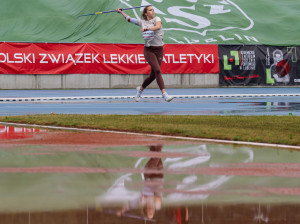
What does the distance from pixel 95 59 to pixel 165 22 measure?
16.9m

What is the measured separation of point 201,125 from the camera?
15.5 m

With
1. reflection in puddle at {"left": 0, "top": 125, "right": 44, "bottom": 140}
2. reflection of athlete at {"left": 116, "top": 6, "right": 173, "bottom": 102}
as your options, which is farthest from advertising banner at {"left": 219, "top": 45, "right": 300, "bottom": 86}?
reflection in puddle at {"left": 0, "top": 125, "right": 44, "bottom": 140}

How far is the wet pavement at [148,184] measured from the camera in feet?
21.1

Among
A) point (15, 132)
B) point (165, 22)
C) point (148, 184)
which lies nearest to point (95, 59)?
point (165, 22)

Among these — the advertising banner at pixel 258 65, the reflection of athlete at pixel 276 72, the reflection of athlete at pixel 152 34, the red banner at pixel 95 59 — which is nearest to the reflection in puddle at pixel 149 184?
the reflection of athlete at pixel 152 34

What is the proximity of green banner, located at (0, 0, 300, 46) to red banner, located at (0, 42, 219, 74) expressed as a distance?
1070 centimetres

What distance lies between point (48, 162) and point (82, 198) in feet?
8.92

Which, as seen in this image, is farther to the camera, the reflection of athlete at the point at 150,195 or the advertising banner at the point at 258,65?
the advertising banner at the point at 258,65

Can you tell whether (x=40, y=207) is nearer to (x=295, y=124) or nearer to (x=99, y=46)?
(x=295, y=124)

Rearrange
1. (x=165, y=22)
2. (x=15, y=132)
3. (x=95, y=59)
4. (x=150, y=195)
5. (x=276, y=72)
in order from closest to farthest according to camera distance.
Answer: (x=150, y=195)
(x=15, y=132)
(x=95, y=59)
(x=276, y=72)
(x=165, y=22)

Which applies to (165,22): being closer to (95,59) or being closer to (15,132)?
(95,59)

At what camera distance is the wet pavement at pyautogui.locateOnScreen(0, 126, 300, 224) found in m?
6.43

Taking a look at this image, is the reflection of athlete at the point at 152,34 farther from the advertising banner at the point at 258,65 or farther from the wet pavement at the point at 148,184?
the advertising banner at the point at 258,65

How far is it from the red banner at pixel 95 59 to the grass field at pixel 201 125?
847 inches
